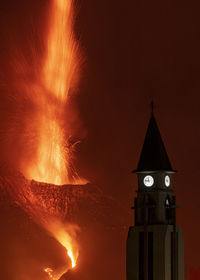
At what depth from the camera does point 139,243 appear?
49.2m

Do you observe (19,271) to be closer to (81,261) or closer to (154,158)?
(81,261)

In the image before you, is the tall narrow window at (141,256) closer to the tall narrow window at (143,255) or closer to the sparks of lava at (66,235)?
the tall narrow window at (143,255)

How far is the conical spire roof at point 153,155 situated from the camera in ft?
164

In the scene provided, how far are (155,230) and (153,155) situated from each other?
199 inches

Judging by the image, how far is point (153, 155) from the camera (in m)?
50.9

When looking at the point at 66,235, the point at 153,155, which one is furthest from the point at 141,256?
the point at 66,235

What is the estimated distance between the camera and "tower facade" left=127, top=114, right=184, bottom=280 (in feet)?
159

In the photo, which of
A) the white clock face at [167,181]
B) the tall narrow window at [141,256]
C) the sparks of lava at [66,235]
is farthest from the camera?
the sparks of lava at [66,235]

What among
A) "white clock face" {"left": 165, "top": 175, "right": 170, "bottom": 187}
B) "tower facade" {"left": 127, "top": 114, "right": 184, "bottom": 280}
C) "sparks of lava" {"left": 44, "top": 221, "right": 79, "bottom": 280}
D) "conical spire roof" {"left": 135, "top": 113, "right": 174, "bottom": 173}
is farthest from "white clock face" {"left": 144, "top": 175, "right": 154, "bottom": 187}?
"sparks of lava" {"left": 44, "top": 221, "right": 79, "bottom": 280}

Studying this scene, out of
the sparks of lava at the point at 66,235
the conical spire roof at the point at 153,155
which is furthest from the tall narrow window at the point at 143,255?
the sparks of lava at the point at 66,235

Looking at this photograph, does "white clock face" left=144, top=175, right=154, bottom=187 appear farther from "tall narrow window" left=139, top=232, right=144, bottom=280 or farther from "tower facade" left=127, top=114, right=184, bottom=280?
"tall narrow window" left=139, top=232, right=144, bottom=280

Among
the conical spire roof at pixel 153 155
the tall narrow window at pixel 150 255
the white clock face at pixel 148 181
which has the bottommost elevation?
the tall narrow window at pixel 150 255

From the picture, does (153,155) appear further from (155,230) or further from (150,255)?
(150,255)

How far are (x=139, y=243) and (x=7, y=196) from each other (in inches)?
846
